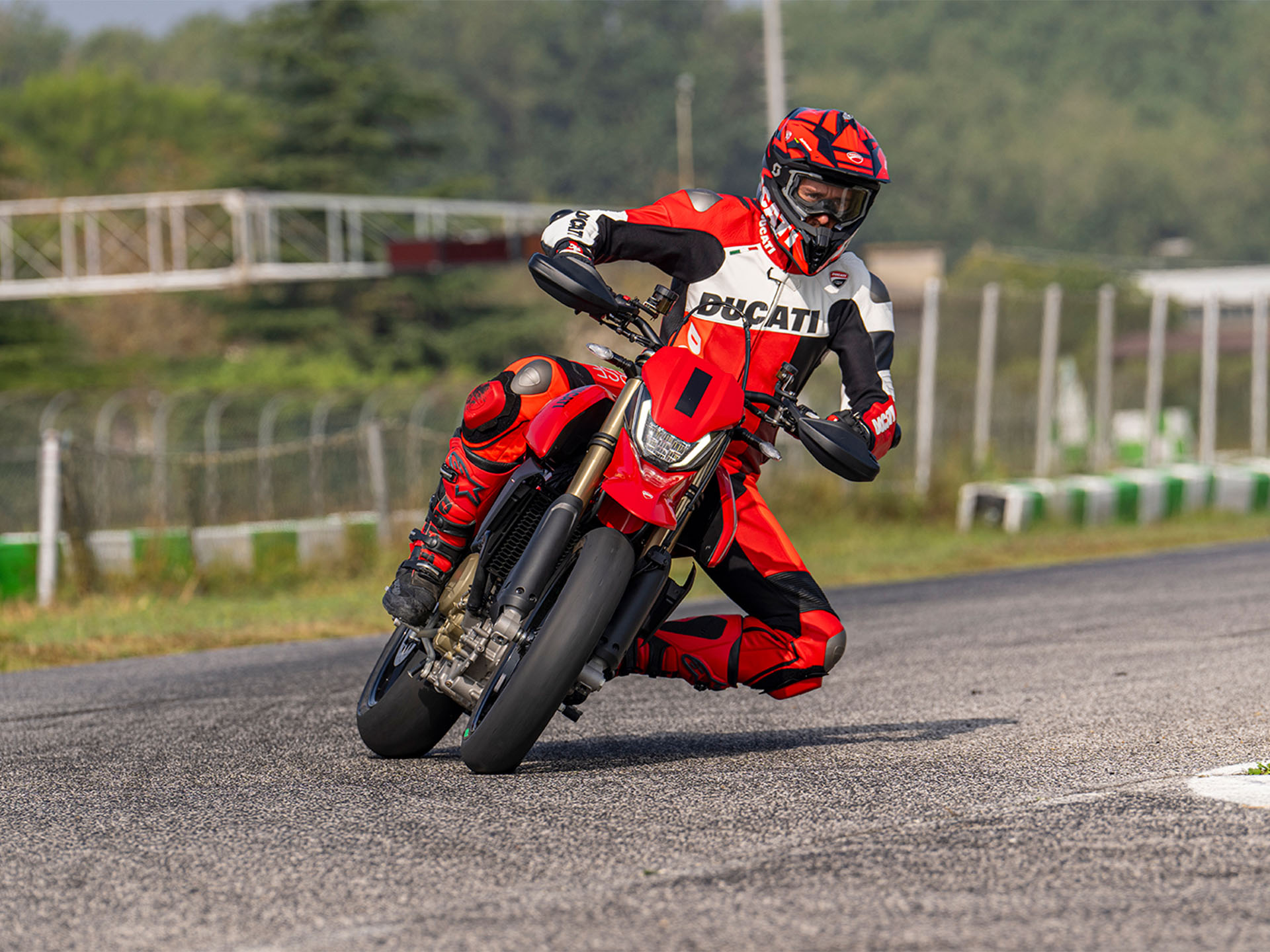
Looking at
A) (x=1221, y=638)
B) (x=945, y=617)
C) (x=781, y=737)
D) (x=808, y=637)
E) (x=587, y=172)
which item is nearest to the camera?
(x=808, y=637)

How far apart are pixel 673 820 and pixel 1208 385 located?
22383 mm

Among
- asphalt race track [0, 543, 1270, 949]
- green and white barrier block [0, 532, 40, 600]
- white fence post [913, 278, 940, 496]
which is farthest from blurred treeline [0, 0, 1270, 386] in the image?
asphalt race track [0, 543, 1270, 949]

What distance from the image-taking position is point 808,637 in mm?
A: 5652

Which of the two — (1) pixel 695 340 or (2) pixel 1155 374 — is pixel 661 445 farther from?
(2) pixel 1155 374

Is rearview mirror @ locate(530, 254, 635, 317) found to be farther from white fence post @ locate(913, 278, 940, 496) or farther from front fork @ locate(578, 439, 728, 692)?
white fence post @ locate(913, 278, 940, 496)

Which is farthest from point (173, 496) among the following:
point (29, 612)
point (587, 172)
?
point (587, 172)

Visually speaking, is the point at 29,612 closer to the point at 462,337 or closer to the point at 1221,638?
the point at 1221,638

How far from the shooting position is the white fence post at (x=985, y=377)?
20344 mm

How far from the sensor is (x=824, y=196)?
18.0 ft

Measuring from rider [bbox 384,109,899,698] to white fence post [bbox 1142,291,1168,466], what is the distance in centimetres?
1829

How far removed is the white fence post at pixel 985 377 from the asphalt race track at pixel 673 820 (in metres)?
12.5

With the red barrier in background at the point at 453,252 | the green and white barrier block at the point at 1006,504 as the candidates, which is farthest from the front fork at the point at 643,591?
the red barrier in background at the point at 453,252

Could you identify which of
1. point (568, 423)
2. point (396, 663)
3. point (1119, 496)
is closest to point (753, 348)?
point (568, 423)

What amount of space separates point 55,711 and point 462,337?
5114cm
